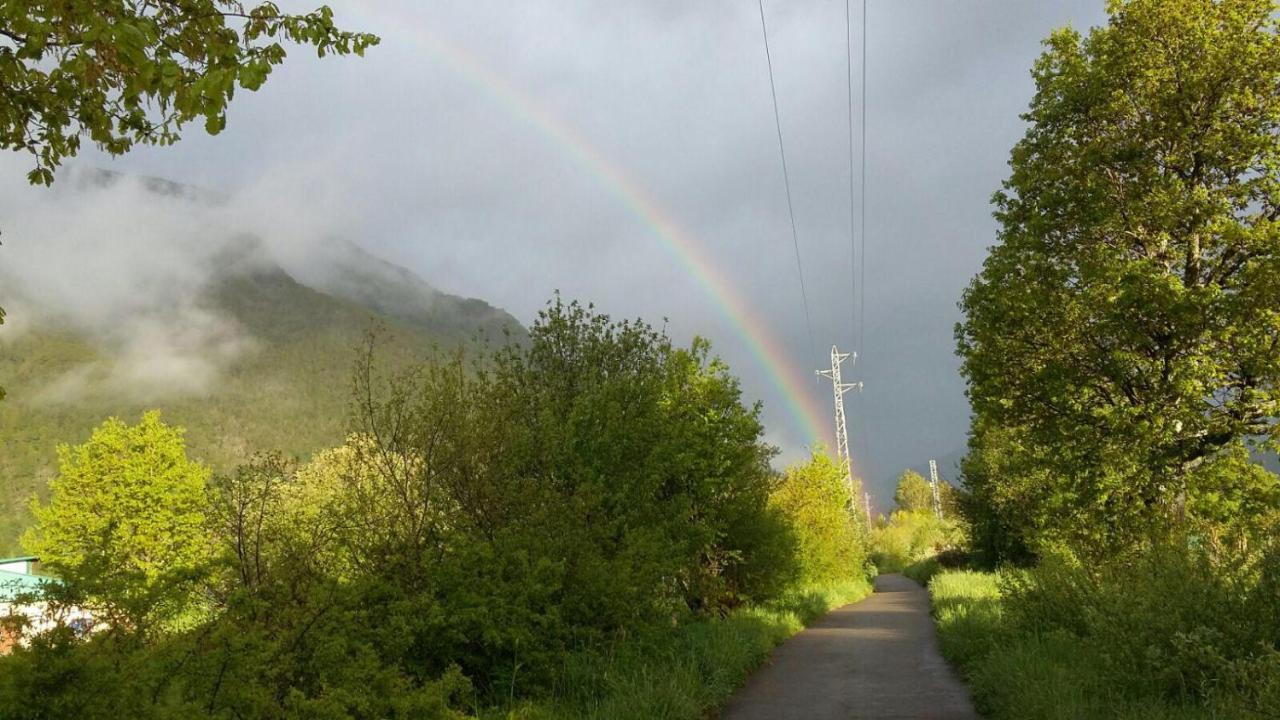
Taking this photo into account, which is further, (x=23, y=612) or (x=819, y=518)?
(x=819, y=518)

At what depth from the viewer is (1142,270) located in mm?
13578

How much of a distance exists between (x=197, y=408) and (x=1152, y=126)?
21541 centimetres

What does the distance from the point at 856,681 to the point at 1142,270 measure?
7.82 m

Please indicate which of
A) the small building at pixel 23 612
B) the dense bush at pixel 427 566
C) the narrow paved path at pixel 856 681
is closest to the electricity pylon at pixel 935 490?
the narrow paved path at pixel 856 681

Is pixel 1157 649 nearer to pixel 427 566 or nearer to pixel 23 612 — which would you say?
pixel 427 566

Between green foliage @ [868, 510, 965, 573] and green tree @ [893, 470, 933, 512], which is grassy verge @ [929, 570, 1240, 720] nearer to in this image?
green foliage @ [868, 510, 965, 573]

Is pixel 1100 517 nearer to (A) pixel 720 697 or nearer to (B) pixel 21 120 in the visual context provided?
(A) pixel 720 697

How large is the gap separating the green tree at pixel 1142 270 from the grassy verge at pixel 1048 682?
4066 mm

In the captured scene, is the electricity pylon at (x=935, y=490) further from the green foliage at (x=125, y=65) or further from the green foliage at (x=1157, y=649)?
the green foliage at (x=125, y=65)

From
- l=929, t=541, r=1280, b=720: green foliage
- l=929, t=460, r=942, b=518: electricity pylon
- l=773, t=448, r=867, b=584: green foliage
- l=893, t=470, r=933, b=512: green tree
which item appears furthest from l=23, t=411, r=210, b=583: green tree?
l=893, t=470, r=933, b=512: green tree

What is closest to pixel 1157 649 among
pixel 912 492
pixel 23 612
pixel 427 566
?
pixel 427 566

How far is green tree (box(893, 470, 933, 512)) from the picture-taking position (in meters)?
148

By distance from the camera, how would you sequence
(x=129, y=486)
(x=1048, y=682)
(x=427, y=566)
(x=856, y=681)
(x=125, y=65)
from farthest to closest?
(x=129, y=486)
(x=856, y=681)
(x=427, y=566)
(x=1048, y=682)
(x=125, y=65)

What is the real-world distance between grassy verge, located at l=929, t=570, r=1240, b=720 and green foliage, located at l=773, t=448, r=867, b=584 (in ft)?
50.7
